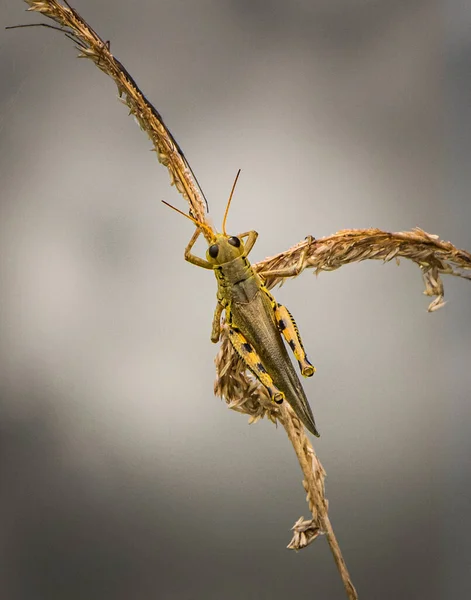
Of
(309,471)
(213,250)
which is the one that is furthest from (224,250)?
(309,471)

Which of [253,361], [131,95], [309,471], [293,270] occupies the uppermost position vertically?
[131,95]

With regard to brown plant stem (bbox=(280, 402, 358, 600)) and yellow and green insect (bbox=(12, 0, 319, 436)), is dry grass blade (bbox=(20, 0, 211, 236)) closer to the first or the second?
yellow and green insect (bbox=(12, 0, 319, 436))

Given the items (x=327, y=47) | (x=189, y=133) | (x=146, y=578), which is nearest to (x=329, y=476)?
(x=146, y=578)

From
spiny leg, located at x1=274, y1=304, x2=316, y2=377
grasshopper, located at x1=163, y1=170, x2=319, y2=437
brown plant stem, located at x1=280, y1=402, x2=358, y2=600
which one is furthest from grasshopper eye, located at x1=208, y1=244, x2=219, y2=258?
brown plant stem, located at x1=280, y1=402, x2=358, y2=600

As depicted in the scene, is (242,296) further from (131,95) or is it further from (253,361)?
(131,95)

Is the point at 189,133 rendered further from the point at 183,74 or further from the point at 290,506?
the point at 290,506

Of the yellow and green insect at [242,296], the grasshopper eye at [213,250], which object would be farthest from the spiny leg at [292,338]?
the grasshopper eye at [213,250]

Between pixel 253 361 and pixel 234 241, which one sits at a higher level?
pixel 234 241
